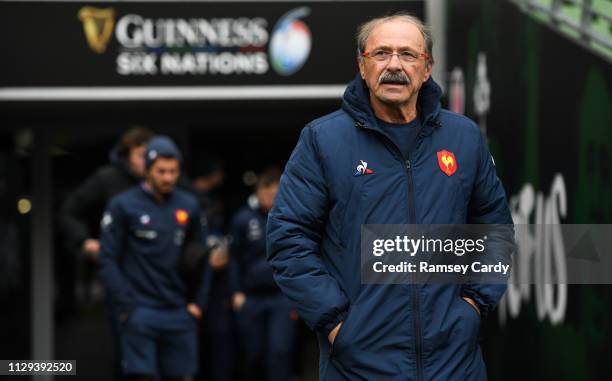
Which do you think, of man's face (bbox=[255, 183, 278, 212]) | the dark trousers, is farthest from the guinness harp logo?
the dark trousers

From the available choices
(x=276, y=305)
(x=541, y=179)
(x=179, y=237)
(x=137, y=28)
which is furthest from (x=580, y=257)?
(x=137, y=28)

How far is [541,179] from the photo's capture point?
6.32 meters

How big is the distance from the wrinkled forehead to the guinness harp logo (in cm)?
586

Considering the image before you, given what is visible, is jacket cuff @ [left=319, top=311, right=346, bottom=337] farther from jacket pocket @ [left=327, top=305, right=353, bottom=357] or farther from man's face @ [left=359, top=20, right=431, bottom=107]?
man's face @ [left=359, top=20, right=431, bottom=107]

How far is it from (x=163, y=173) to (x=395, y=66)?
3.53m

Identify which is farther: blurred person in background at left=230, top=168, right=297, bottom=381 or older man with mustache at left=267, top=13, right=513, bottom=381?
blurred person in background at left=230, top=168, right=297, bottom=381

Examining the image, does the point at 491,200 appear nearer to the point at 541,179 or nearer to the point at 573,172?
the point at 573,172

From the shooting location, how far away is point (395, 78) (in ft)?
12.5

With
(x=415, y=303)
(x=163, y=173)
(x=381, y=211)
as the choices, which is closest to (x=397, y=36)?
(x=381, y=211)

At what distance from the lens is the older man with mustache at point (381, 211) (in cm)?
369

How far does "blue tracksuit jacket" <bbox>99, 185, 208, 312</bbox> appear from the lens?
7.14 metres

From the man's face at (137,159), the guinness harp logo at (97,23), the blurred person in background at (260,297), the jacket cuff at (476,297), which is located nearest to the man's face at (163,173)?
the man's face at (137,159)

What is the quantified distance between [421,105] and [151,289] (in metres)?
3.55

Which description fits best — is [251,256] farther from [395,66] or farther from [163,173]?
[395,66]
